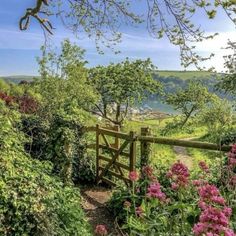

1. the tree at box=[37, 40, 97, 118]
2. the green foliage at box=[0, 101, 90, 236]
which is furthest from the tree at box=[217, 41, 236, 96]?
the green foliage at box=[0, 101, 90, 236]

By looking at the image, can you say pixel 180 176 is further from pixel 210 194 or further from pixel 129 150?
pixel 129 150

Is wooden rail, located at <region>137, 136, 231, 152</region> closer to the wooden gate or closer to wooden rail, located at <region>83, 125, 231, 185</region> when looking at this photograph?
wooden rail, located at <region>83, 125, 231, 185</region>

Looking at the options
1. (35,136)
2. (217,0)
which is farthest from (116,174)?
(217,0)

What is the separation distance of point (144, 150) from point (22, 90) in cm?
1885

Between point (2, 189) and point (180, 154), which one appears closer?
point (2, 189)

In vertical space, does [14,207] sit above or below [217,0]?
below

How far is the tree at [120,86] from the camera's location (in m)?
29.5

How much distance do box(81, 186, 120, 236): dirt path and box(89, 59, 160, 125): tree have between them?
1952 cm

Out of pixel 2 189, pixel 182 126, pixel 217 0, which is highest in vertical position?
pixel 217 0

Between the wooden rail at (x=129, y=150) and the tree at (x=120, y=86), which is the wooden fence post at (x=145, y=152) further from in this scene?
the tree at (x=120, y=86)

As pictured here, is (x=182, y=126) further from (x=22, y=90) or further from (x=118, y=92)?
(x=22, y=90)

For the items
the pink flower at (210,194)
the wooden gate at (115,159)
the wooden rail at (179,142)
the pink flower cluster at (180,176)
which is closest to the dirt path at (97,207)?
the wooden gate at (115,159)

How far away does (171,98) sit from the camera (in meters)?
35.0

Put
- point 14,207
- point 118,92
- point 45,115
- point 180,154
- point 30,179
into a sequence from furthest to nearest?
point 118,92, point 180,154, point 45,115, point 30,179, point 14,207
